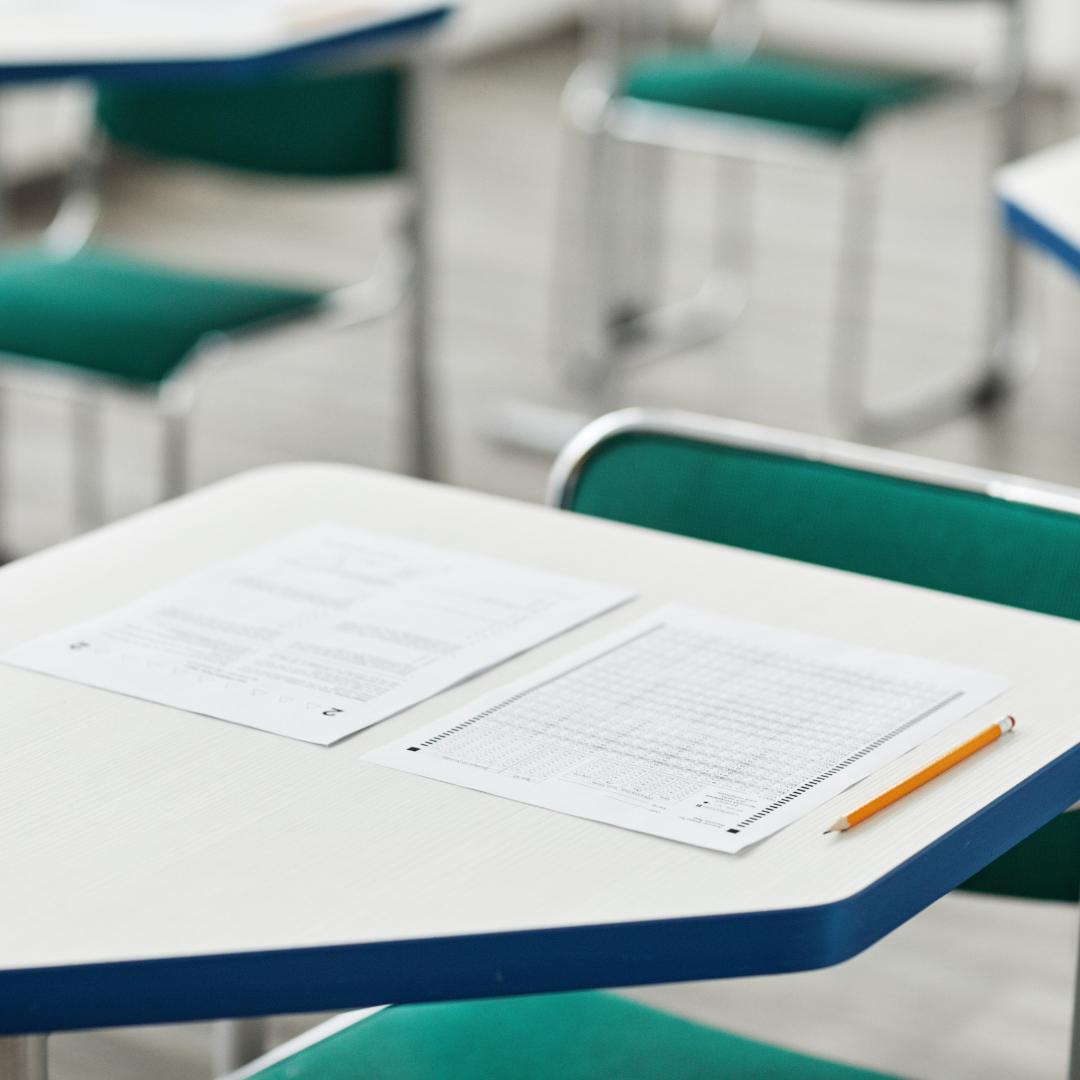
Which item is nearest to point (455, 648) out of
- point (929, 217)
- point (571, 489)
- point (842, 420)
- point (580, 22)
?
point (571, 489)

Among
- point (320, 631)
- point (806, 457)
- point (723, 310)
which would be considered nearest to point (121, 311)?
point (806, 457)

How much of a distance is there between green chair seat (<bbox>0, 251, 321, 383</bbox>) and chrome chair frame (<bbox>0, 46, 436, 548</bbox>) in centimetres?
2

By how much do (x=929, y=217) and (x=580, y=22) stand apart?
8.30 ft

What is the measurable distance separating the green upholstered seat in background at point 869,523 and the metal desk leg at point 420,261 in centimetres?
155

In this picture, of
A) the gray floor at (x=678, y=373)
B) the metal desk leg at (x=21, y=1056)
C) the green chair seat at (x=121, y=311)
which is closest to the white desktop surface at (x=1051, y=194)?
the gray floor at (x=678, y=373)

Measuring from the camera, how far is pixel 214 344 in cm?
278

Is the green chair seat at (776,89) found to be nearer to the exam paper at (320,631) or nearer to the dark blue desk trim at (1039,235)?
the dark blue desk trim at (1039,235)

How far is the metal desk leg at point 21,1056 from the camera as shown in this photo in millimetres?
949

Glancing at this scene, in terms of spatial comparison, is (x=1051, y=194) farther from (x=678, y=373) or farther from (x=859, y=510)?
(x=678, y=373)

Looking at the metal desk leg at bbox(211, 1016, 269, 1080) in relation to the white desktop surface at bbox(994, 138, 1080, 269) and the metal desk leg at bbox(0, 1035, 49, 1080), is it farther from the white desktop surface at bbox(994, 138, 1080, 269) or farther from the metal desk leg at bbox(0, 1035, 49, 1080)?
the white desktop surface at bbox(994, 138, 1080, 269)

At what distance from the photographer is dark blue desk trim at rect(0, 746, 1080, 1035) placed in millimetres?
835

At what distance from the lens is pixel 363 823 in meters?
0.96

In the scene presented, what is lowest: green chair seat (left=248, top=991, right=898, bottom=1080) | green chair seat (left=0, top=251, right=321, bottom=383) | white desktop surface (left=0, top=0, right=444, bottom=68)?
green chair seat (left=248, top=991, right=898, bottom=1080)

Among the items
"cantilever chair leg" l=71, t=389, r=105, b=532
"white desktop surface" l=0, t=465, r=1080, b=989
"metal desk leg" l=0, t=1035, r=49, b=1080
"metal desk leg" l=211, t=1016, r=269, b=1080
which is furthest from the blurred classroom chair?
"cantilever chair leg" l=71, t=389, r=105, b=532
